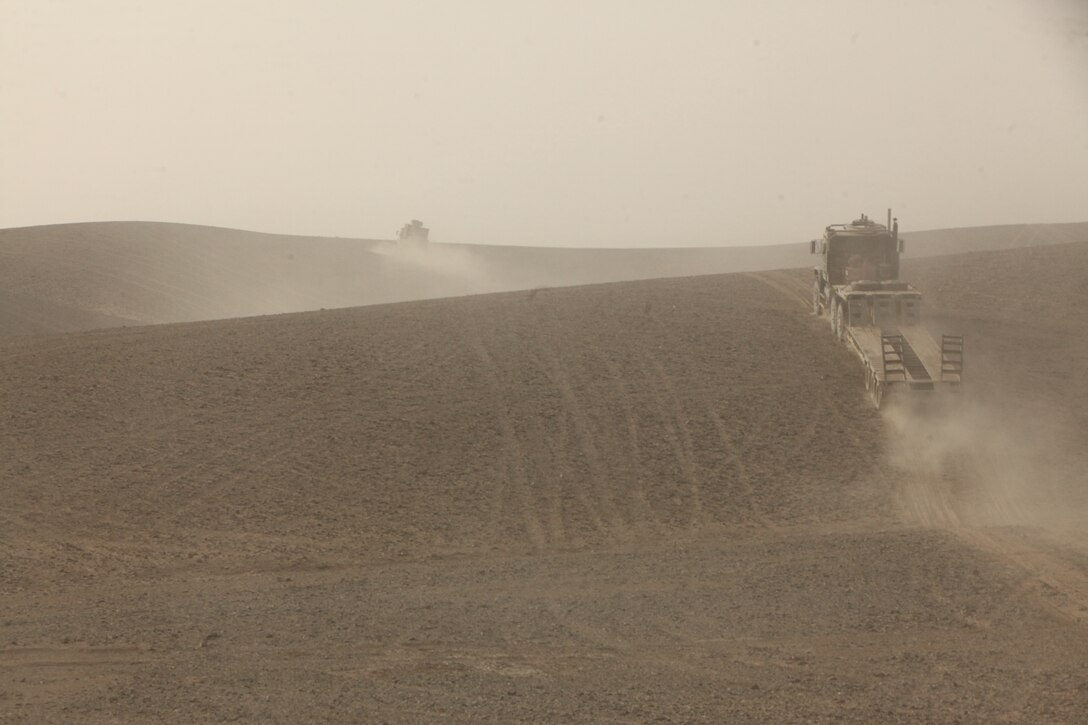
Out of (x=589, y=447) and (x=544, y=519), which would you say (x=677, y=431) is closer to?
(x=589, y=447)

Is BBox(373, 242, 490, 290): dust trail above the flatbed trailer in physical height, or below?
above

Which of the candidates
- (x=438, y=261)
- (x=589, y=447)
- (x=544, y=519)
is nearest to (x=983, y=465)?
(x=589, y=447)

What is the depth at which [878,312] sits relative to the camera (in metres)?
26.4

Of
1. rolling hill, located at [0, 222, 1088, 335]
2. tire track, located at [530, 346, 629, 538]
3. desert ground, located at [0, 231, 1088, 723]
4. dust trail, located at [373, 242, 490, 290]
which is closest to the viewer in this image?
desert ground, located at [0, 231, 1088, 723]

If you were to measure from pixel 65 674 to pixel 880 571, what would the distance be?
30.5 feet

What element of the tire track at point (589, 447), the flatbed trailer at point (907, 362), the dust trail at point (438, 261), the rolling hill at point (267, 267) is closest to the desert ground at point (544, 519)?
the tire track at point (589, 447)

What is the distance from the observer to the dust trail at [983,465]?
1947 cm

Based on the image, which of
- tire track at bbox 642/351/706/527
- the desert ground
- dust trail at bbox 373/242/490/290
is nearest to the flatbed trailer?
the desert ground

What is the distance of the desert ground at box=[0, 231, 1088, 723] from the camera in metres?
11.7

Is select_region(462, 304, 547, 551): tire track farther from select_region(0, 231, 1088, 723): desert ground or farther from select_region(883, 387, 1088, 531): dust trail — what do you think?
select_region(883, 387, 1088, 531): dust trail

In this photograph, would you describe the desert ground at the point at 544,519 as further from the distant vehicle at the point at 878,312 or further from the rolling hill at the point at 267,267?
the rolling hill at the point at 267,267

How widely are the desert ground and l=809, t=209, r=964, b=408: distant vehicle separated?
30.7 inches

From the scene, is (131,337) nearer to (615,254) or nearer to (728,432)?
(728,432)

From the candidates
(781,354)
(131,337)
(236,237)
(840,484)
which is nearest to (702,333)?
(781,354)
